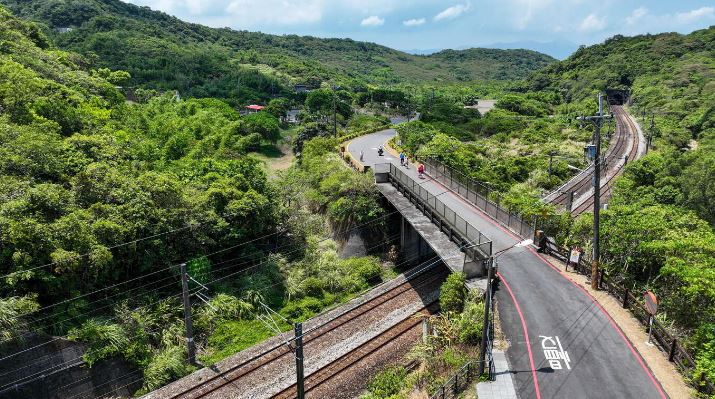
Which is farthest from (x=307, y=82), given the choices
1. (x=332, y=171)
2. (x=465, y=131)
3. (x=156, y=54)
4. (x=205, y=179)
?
(x=205, y=179)

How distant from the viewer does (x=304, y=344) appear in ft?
77.8

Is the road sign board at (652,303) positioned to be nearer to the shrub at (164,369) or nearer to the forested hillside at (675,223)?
the forested hillside at (675,223)

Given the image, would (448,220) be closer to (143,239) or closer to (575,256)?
(575,256)

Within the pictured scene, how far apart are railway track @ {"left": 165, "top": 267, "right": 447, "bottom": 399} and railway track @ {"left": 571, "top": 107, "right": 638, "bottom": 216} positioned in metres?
18.7

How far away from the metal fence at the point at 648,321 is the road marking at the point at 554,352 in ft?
12.1

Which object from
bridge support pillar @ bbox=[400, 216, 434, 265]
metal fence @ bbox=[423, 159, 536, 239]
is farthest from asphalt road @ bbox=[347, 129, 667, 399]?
bridge support pillar @ bbox=[400, 216, 434, 265]

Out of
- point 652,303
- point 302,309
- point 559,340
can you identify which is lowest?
point 302,309

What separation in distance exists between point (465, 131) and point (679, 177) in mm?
37407

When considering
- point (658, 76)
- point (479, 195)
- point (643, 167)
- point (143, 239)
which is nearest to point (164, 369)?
point (143, 239)

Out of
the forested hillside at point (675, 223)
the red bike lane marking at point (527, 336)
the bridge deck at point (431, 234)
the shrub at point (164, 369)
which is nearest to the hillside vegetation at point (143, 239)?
the shrub at point (164, 369)

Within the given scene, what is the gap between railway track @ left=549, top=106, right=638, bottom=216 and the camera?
43188 mm

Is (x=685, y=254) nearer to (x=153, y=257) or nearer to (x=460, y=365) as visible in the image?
(x=460, y=365)

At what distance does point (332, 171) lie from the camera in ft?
138

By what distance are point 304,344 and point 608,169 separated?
49.1 meters
